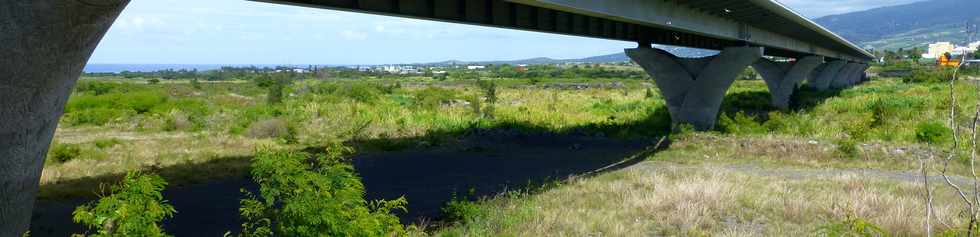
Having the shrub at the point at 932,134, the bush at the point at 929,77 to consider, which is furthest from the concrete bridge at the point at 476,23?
the bush at the point at 929,77

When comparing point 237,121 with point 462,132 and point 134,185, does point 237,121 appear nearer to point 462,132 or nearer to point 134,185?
point 462,132

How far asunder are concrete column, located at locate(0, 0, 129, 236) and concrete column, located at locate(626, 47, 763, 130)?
24538mm

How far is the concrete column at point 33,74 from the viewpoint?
596 centimetres

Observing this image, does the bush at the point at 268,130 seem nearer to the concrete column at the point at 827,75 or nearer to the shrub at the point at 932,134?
the shrub at the point at 932,134

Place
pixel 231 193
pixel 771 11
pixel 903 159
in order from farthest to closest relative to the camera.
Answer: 1. pixel 771 11
2. pixel 903 159
3. pixel 231 193

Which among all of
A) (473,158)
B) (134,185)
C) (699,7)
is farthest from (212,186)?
(699,7)

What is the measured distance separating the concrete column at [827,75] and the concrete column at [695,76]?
153 feet

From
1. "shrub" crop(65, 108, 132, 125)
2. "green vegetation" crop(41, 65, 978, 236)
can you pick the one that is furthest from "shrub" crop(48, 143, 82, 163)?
"shrub" crop(65, 108, 132, 125)

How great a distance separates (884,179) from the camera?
16.1 metres

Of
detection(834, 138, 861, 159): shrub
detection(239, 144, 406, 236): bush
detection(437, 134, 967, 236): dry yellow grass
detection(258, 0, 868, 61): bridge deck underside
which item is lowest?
detection(834, 138, 861, 159): shrub

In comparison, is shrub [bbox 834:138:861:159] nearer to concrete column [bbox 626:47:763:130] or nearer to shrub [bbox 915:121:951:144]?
shrub [bbox 915:121:951:144]

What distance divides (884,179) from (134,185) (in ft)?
55.0

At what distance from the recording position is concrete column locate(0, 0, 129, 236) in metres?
5.96

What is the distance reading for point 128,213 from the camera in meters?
5.03
